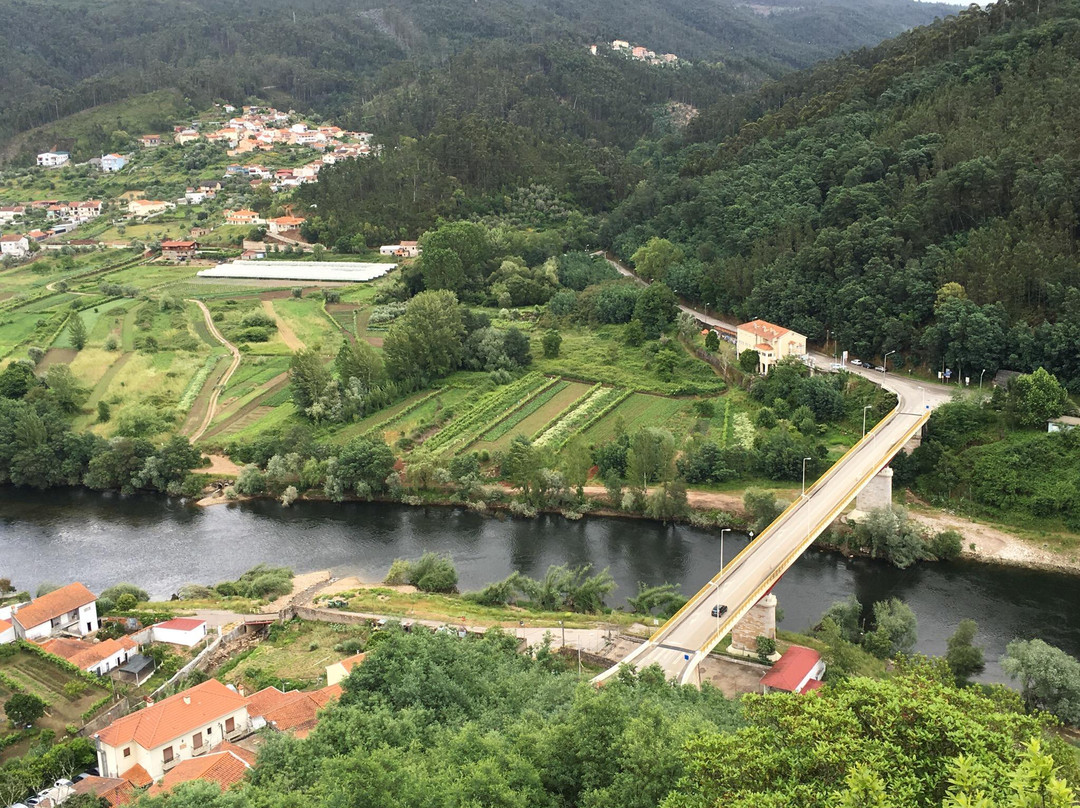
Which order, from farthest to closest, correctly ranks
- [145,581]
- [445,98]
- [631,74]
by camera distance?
1. [631,74]
2. [445,98]
3. [145,581]

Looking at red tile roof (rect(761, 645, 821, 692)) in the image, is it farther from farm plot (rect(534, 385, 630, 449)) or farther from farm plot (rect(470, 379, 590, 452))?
farm plot (rect(470, 379, 590, 452))

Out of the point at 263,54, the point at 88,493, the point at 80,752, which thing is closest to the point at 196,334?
the point at 88,493

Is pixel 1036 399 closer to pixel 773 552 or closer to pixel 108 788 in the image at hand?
pixel 773 552

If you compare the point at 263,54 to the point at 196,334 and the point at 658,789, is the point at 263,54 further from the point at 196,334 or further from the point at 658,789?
the point at 658,789

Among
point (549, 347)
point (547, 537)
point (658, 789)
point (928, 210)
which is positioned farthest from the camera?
point (549, 347)

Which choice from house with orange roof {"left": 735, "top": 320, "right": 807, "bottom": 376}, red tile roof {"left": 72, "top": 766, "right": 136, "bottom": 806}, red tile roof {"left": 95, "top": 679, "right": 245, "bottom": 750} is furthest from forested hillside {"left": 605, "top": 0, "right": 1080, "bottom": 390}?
red tile roof {"left": 72, "top": 766, "right": 136, "bottom": 806}

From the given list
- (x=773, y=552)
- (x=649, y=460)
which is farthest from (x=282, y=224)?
(x=773, y=552)

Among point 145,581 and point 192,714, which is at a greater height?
point 192,714
